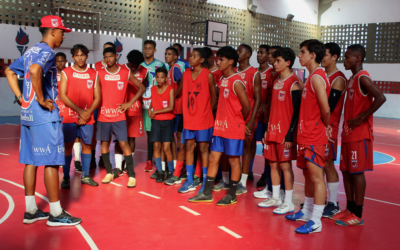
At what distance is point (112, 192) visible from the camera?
4262 millimetres

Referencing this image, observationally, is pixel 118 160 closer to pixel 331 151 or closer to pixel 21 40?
pixel 331 151

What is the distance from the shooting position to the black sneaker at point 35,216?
10.5ft

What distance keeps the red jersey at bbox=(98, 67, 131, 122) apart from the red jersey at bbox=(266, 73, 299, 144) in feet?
6.54

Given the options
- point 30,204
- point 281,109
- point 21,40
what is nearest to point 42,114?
point 30,204

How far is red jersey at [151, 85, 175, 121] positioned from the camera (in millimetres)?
4836

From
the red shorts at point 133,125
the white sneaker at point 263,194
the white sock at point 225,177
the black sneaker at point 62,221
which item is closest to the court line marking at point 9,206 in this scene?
the black sneaker at point 62,221

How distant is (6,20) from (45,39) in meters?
8.52

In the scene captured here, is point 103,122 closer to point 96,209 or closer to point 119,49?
point 96,209

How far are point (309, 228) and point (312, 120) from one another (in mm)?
994

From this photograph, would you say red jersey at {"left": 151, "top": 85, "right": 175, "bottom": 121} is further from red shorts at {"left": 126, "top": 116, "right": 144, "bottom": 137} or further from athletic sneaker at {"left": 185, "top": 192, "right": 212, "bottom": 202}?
athletic sneaker at {"left": 185, "top": 192, "right": 212, "bottom": 202}

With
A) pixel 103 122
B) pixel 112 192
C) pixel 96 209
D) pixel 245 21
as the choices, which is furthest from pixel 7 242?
pixel 245 21

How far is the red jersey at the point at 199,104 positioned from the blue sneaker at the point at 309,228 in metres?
1.61

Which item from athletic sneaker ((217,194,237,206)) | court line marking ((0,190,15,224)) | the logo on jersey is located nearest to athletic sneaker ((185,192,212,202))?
athletic sneaker ((217,194,237,206))

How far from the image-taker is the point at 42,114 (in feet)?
10.0
